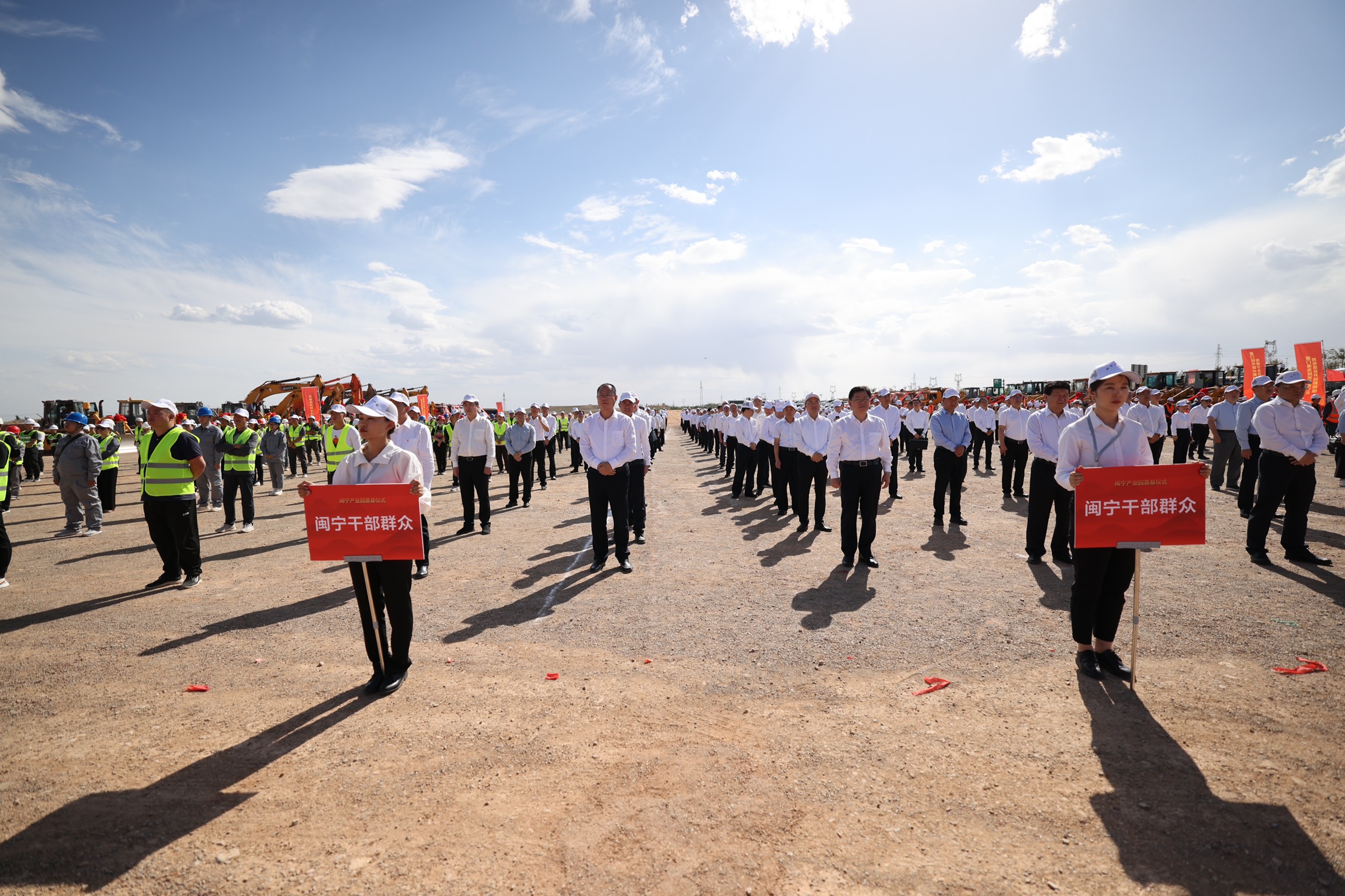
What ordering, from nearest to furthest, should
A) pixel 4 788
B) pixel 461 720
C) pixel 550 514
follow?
1. pixel 4 788
2. pixel 461 720
3. pixel 550 514

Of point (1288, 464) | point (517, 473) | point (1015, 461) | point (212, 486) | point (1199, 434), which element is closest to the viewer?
point (1288, 464)

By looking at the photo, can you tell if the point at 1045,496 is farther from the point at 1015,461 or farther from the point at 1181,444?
the point at 1181,444

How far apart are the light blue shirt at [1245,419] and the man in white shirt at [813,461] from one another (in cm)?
657

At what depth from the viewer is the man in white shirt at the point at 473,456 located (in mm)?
9961

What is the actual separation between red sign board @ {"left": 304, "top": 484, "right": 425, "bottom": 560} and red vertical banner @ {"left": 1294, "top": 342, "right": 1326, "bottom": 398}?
15.5 meters

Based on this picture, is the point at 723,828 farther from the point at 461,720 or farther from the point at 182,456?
the point at 182,456

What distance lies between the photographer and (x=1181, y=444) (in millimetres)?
18406

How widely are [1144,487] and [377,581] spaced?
18.4 ft

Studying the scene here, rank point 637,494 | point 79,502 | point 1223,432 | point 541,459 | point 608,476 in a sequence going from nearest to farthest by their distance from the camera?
point 608,476
point 637,494
point 79,502
point 1223,432
point 541,459

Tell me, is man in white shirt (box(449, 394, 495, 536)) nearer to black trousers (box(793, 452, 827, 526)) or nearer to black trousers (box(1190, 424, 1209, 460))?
black trousers (box(793, 452, 827, 526))

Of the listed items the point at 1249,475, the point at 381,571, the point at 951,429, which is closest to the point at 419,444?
the point at 381,571

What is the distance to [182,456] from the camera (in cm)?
685

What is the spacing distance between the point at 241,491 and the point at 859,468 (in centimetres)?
1098

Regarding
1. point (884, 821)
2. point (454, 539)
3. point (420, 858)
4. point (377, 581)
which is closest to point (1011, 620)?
point (884, 821)
